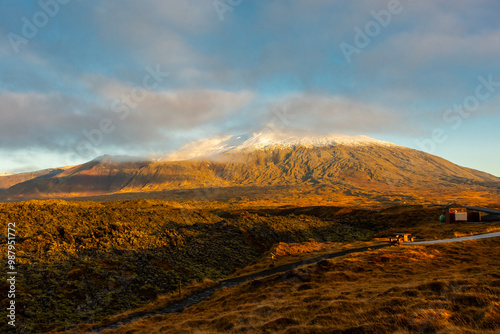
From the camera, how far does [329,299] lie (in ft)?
53.7

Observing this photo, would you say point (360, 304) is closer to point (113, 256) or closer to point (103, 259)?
point (103, 259)

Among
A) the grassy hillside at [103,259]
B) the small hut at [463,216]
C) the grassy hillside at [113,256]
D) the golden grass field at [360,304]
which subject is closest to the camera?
the golden grass field at [360,304]

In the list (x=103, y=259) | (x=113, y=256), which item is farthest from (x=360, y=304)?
(x=113, y=256)

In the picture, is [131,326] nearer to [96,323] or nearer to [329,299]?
[96,323]

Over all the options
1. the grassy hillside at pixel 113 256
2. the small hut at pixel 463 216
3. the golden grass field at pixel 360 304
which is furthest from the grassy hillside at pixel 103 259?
the small hut at pixel 463 216

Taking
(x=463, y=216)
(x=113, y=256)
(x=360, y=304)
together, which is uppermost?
(x=360, y=304)

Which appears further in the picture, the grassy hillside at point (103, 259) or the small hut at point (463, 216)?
the small hut at point (463, 216)

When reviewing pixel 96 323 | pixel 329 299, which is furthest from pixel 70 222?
pixel 329 299

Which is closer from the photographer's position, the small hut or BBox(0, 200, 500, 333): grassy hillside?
BBox(0, 200, 500, 333): grassy hillside

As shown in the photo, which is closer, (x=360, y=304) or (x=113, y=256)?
(x=360, y=304)

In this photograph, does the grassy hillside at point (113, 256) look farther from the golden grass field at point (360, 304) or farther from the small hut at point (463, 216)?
the small hut at point (463, 216)

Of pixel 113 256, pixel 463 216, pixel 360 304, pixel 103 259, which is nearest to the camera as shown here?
pixel 360 304

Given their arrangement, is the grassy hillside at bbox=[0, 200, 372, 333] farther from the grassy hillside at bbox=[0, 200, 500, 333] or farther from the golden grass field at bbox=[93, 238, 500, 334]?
the golden grass field at bbox=[93, 238, 500, 334]

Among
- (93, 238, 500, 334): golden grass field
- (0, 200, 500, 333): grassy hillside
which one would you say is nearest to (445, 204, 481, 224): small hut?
(0, 200, 500, 333): grassy hillside
